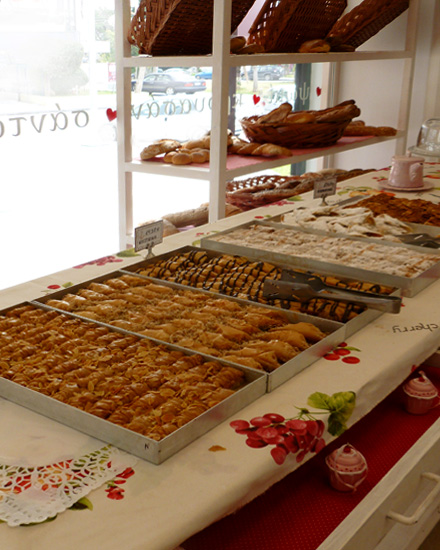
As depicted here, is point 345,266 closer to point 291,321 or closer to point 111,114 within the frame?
point 291,321

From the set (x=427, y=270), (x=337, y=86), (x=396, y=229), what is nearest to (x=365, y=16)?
(x=337, y=86)

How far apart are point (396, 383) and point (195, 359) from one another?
0.34 metres

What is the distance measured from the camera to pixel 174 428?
0.77 metres

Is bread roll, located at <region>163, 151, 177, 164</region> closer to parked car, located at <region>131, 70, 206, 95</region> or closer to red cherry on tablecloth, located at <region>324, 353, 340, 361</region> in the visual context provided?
parked car, located at <region>131, 70, 206, 95</region>

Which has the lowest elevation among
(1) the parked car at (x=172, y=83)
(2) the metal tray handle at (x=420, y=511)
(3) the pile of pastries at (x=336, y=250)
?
(2) the metal tray handle at (x=420, y=511)

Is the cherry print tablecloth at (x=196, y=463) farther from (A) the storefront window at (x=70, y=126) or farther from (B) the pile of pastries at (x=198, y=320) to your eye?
(A) the storefront window at (x=70, y=126)

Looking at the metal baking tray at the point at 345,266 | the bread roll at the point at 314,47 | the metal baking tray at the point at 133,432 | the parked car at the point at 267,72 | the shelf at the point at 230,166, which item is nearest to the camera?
the metal baking tray at the point at 133,432

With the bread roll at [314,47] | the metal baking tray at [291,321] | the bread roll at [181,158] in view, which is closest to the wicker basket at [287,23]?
the bread roll at [314,47]

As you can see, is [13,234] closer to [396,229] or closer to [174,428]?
[396,229]

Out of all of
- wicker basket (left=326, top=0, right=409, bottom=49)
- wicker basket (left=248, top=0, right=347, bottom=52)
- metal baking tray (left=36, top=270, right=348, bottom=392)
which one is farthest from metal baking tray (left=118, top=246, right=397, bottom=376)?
wicker basket (left=326, top=0, right=409, bottom=49)

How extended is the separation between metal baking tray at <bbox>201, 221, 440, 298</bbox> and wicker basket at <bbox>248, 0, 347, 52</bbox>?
1.43 m

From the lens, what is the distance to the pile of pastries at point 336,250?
136 centimetres

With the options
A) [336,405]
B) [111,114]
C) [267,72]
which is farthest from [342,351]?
[267,72]

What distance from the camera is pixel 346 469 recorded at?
89cm
